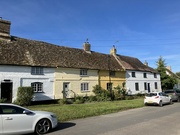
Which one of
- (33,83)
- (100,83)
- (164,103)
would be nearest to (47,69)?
(33,83)

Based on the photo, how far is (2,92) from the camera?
20.3 metres

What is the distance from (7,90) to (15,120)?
14.0m

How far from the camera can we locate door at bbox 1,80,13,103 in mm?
20406

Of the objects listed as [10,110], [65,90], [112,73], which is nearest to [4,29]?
[65,90]

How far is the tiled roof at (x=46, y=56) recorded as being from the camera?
2191 centimetres

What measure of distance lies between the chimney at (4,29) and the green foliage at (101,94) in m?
14.2

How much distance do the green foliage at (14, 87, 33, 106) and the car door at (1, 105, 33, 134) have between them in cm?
1247

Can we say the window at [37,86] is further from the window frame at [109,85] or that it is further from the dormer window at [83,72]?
the window frame at [109,85]

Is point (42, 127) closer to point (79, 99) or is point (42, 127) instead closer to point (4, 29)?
point (79, 99)

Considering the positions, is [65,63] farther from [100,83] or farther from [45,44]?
[100,83]

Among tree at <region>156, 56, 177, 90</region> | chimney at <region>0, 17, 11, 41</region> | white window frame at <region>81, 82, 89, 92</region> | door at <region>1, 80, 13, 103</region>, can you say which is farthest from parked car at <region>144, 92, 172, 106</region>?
tree at <region>156, 56, 177, 90</region>

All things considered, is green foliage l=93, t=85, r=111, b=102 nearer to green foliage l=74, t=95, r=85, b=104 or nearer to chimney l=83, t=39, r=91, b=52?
green foliage l=74, t=95, r=85, b=104

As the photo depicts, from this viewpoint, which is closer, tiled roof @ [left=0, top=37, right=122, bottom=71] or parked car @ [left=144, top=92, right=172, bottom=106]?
parked car @ [left=144, top=92, right=172, bottom=106]

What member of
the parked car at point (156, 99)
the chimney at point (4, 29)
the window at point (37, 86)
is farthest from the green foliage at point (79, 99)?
the chimney at point (4, 29)
